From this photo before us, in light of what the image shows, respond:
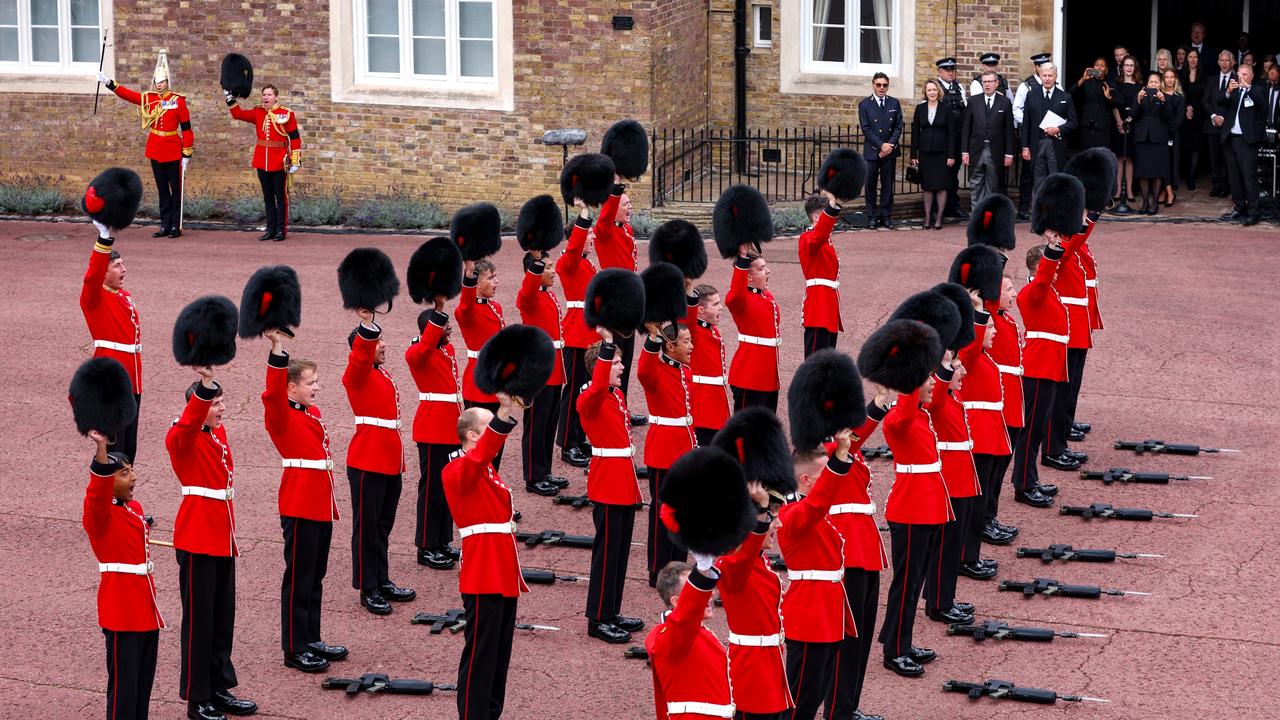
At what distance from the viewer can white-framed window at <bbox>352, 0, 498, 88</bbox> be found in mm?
18172

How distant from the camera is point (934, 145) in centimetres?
1739

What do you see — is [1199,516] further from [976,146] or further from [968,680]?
[976,146]

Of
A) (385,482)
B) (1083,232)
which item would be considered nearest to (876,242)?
(1083,232)

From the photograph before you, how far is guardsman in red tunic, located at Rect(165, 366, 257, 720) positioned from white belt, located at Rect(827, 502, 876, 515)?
2.67 m

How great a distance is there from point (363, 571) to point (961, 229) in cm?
998

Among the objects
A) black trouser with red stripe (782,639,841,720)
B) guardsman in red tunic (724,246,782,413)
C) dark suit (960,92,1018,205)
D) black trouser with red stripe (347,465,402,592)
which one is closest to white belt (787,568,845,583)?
black trouser with red stripe (782,639,841,720)

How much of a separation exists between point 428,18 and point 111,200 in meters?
9.06

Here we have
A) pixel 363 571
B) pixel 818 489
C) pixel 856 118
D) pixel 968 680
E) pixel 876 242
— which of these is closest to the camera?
pixel 818 489

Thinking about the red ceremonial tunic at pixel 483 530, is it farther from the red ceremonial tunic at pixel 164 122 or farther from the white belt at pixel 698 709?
the red ceremonial tunic at pixel 164 122

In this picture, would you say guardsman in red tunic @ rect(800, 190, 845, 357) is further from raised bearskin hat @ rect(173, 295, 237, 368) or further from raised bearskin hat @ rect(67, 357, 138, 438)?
raised bearskin hat @ rect(67, 357, 138, 438)

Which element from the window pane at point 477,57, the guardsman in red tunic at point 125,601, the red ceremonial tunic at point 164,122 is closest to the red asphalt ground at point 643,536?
the guardsman in red tunic at point 125,601

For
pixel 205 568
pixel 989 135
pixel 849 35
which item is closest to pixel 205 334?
pixel 205 568

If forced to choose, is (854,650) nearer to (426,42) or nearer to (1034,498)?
(1034,498)

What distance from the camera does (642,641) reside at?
8.51 m
